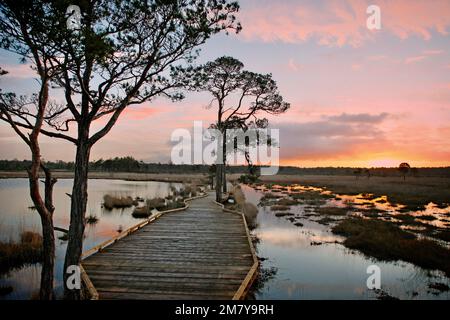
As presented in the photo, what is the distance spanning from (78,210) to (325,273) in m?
9.37

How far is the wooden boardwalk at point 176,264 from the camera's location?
22.3 ft

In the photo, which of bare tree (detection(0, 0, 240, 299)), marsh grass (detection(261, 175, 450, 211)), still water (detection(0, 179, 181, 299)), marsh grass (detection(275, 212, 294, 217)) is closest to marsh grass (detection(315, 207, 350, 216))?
marsh grass (detection(275, 212, 294, 217))

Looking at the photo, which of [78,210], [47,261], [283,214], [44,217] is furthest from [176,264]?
[283,214]

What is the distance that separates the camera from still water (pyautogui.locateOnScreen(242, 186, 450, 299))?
9.33 metres

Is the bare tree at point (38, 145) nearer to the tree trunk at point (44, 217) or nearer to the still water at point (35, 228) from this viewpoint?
the tree trunk at point (44, 217)

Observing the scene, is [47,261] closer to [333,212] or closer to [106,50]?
[106,50]

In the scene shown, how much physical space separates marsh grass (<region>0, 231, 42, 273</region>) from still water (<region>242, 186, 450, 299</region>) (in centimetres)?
976

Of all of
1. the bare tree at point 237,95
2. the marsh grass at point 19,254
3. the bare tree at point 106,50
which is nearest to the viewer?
the bare tree at point 106,50

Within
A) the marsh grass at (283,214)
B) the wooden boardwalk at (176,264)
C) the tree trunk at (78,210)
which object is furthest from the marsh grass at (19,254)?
the marsh grass at (283,214)

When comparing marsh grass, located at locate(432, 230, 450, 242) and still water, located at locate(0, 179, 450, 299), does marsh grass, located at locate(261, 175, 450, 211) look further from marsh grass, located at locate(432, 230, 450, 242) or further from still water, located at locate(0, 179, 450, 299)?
still water, located at locate(0, 179, 450, 299)

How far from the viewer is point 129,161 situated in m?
133

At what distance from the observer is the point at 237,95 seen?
2233cm

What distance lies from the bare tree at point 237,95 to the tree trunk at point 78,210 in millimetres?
14439
